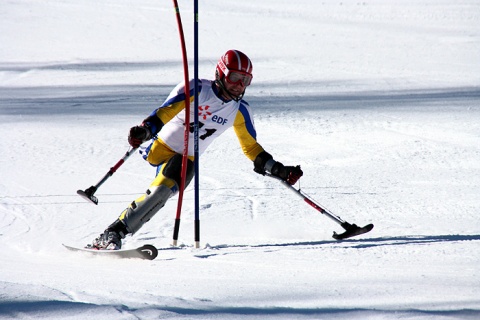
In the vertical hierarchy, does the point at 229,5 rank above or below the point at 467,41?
above

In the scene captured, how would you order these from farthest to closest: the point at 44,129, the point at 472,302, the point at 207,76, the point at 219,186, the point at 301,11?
the point at 301,11 → the point at 207,76 → the point at 44,129 → the point at 219,186 → the point at 472,302

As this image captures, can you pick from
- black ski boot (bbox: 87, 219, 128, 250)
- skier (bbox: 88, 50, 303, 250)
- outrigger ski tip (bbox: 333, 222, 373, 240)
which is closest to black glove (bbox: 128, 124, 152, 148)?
skier (bbox: 88, 50, 303, 250)

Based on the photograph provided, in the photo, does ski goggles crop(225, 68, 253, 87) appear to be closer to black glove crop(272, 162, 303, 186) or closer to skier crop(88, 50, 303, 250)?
skier crop(88, 50, 303, 250)

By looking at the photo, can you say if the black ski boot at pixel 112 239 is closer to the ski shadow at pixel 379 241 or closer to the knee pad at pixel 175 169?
the knee pad at pixel 175 169

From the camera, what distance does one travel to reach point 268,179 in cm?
779

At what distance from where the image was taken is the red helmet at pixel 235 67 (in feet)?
17.5

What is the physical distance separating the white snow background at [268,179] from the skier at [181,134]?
1.19 feet

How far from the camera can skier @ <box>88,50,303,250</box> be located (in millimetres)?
5188

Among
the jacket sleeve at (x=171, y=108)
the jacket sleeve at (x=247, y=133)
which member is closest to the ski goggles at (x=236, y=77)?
the jacket sleeve at (x=171, y=108)

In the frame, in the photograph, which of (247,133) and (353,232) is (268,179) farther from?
(353,232)

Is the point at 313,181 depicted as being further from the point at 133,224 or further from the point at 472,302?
the point at 472,302

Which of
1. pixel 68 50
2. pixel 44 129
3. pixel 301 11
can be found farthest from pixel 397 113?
pixel 301 11

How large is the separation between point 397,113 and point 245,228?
5.55 metres

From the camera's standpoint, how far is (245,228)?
19.7 feet
